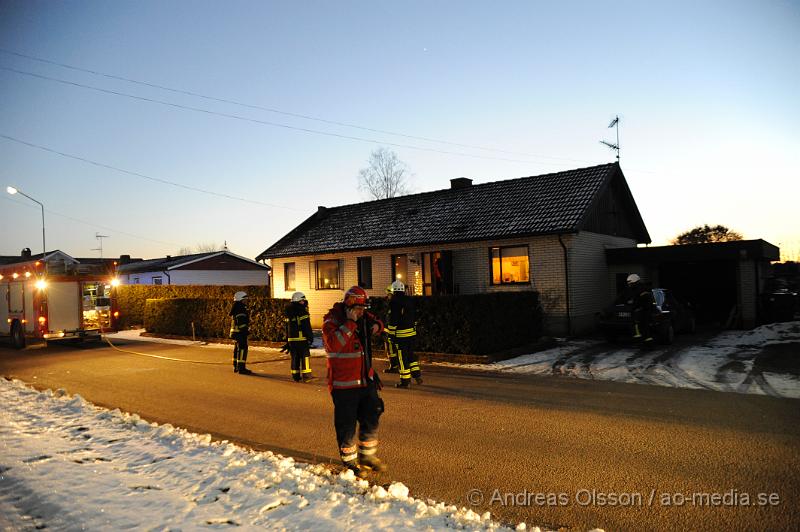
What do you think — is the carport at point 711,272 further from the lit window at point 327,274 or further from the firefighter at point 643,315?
the lit window at point 327,274

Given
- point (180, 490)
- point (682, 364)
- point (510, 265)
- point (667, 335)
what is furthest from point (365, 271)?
point (180, 490)

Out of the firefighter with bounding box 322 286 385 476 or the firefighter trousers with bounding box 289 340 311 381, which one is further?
the firefighter trousers with bounding box 289 340 311 381

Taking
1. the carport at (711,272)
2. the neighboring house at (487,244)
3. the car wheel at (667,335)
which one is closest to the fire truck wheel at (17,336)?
the neighboring house at (487,244)

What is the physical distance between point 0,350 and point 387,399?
58.5 feet

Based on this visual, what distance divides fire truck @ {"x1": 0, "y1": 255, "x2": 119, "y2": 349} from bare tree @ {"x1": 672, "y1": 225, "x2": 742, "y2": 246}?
48649mm

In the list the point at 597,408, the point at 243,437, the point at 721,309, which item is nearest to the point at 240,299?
the point at 243,437

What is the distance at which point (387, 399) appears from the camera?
29.9ft

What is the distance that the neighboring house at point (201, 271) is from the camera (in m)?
43.2

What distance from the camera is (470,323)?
13.4 metres

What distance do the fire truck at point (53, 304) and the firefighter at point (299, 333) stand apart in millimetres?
12927

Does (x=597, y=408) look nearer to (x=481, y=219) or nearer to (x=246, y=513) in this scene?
(x=246, y=513)

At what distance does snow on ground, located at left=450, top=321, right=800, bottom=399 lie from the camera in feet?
32.4

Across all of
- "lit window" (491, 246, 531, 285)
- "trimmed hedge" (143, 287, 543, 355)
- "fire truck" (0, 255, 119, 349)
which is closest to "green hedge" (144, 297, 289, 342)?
"trimmed hedge" (143, 287, 543, 355)

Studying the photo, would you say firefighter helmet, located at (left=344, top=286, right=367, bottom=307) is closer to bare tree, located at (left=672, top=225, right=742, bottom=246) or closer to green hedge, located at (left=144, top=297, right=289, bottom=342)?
green hedge, located at (left=144, top=297, right=289, bottom=342)
